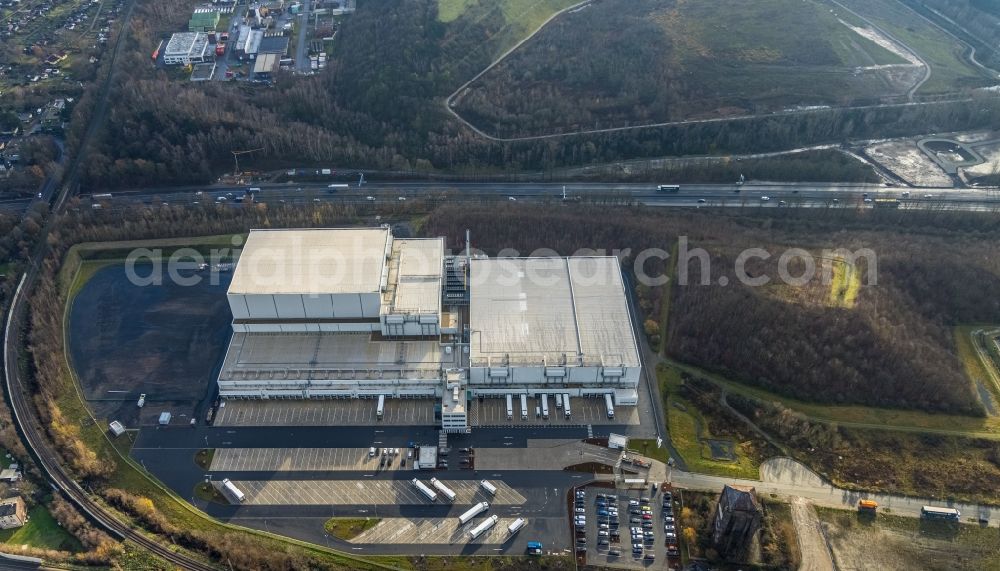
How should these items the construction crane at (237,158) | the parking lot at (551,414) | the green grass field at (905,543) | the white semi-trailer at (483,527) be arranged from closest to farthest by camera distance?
the green grass field at (905,543)
the white semi-trailer at (483,527)
the parking lot at (551,414)
the construction crane at (237,158)

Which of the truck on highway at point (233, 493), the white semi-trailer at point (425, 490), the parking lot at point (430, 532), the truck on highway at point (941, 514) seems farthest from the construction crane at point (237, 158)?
the truck on highway at point (941, 514)

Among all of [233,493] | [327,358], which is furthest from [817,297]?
[233,493]

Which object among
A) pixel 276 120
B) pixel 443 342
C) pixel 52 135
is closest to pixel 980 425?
pixel 443 342

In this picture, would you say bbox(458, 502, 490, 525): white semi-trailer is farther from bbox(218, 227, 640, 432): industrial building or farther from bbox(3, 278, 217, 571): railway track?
bbox(3, 278, 217, 571): railway track

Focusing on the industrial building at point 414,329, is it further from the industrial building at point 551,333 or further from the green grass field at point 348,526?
the green grass field at point 348,526

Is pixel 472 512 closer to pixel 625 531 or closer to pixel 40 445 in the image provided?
pixel 625 531

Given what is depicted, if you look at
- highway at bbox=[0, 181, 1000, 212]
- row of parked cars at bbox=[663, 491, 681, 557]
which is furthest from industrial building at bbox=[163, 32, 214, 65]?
row of parked cars at bbox=[663, 491, 681, 557]
